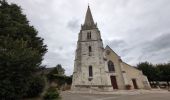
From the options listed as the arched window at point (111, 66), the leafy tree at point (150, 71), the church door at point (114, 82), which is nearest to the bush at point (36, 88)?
the church door at point (114, 82)

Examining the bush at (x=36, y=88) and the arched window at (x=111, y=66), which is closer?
the bush at (x=36, y=88)

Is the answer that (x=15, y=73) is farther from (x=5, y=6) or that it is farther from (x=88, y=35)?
(x=88, y=35)

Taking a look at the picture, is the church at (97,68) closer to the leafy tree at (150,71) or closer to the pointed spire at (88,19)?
the pointed spire at (88,19)

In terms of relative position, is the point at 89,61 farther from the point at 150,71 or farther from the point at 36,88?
the point at 150,71

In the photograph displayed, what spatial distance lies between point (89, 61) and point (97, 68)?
2.41 m

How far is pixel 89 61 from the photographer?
105ft

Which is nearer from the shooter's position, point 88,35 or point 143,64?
point 88,35

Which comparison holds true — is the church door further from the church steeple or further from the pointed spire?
the pointed spire

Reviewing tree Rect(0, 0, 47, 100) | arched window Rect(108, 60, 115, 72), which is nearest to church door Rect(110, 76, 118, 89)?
arched window Rect(108, 60, 115, 72)

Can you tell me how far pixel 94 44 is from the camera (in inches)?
1315

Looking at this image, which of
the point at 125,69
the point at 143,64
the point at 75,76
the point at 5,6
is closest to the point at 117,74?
the point at 125,69

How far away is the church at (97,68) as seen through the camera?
98.4 ft

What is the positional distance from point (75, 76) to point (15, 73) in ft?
70.2

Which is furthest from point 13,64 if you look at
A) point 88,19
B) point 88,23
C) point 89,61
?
point 88,19
